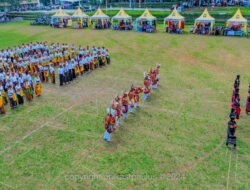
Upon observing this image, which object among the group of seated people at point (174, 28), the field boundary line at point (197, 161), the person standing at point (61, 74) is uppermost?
the group of seated people at point (174, 28)

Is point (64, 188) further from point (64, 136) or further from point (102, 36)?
point (102, 36)

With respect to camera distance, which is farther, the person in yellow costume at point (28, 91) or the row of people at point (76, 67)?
the row of people at point (76, 67)

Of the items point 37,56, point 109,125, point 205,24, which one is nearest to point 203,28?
point 205,24

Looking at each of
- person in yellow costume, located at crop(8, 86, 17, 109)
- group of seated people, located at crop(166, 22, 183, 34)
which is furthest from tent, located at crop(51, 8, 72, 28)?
person in yellow costume, located at crop(8, 86, 17, 109)

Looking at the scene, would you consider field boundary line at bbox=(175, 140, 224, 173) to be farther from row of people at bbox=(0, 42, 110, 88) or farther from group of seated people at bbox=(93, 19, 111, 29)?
group of seated people at bbox=(93, 19, 111, 29)

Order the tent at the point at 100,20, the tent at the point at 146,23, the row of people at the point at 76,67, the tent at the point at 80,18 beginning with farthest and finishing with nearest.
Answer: the tent at the point at 80,18 → the tent at the point at 100,20 → the tent at the point at 146,23 → the row of people at the point at 76,67

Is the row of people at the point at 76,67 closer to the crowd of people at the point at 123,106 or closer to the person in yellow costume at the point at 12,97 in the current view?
the person in yellow costume at the point at 12,97

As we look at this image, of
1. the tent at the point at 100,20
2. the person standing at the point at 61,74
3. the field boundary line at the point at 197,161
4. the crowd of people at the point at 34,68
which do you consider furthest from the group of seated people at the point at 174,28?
the field boundary line at the point at 197,161
